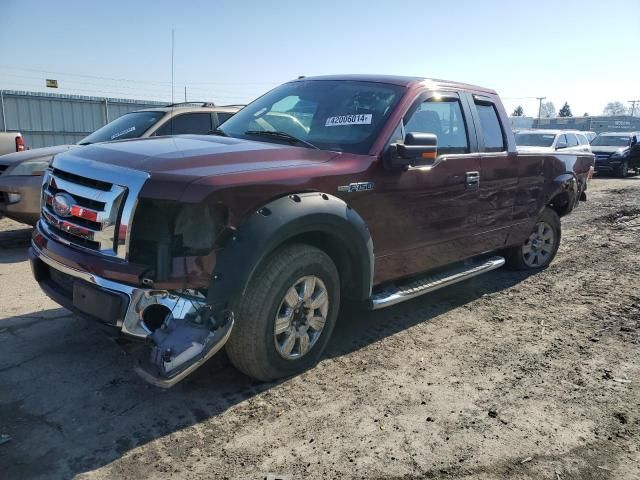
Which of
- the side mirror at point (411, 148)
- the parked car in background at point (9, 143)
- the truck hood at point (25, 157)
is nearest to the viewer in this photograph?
the side mirror at point (411, 148)

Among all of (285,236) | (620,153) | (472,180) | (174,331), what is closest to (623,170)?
(620,153)

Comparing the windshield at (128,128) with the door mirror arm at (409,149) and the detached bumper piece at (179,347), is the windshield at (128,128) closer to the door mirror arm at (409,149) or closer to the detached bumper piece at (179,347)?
the door mirror arm at (409,149)

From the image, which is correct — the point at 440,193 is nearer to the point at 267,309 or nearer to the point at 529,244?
the point at 267,309

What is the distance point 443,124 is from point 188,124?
4172 mm

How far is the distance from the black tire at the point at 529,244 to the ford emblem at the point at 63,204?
4703 mm

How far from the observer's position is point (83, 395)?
3.14m

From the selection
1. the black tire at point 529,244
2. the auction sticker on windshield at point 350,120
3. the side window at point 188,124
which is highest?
the auction sticker on windshield at point 350,120

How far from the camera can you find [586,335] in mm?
4402

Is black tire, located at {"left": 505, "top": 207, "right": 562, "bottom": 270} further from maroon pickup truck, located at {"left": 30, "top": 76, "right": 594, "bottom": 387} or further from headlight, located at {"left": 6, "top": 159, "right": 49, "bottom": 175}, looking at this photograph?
headlight, located at {"left": 6, "top": 159, "right": 49, "bottom": 175}

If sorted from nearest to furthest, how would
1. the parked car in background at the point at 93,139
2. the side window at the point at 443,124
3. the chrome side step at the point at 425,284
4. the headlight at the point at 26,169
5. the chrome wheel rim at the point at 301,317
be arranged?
the chrome wheel rim at the point at 301,317
the chrome side step at the point at 425,284
the side window at the point at 443,124
the parked car in background at the point at 93,139
the headlight at the point at 26,169

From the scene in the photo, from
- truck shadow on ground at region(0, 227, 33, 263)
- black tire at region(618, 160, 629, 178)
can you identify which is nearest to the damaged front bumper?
truck shadow on ground at region(0, 227, 33, 263)

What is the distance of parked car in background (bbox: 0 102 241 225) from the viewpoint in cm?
635

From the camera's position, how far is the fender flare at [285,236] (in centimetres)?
284

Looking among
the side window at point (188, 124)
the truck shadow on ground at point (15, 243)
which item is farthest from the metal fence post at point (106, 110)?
the side window at point (188, 124)
